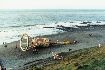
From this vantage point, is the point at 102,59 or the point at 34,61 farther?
the point at 34,61

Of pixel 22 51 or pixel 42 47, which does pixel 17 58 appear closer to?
pixel 22 51

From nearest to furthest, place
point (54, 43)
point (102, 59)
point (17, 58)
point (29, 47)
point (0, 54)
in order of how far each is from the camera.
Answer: point (102, 59)
point (17, 58)
point (0, 54)
point (29, 47)
point (54, 43)

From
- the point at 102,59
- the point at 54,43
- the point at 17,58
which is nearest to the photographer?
the point at 102,59

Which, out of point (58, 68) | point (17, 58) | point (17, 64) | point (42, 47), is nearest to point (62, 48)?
point (42, 47)

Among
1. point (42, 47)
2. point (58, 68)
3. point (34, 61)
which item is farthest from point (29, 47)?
point (58, 68)

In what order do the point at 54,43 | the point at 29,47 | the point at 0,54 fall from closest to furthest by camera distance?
1. the point at 0,54
2. the point at 29,47
3. the point at 54,43

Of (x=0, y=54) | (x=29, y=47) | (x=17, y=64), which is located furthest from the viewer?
(x=29, y=47)

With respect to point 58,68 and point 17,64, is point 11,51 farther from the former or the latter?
point 58,68

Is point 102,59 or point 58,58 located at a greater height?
point 102,59

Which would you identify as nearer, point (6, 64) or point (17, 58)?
point (6, 64)
